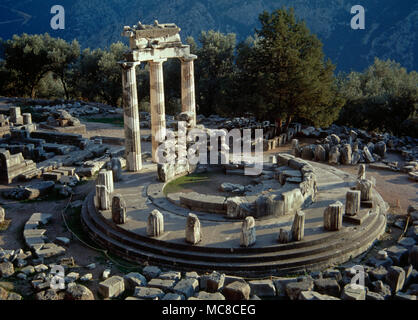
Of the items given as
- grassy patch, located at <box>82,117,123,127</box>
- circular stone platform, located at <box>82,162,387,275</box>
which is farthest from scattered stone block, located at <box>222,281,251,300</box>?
grassy patch, located at <box>82,117,123,127</box>

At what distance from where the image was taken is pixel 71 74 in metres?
48.2

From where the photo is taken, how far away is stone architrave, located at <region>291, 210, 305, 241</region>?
508 inches

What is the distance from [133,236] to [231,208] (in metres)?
3.37

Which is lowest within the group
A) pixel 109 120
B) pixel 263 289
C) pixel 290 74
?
pixel 263 289

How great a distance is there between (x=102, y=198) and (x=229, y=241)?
528cm

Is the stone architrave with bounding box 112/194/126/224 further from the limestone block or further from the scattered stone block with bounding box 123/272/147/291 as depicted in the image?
the limestone block

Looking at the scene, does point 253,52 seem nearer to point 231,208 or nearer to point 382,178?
point 382,178

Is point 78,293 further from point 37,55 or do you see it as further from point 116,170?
point 37,55

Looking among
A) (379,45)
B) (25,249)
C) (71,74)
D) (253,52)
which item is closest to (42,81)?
(71,74)

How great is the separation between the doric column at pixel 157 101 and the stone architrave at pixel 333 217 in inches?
370

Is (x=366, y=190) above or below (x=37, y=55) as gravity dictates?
below

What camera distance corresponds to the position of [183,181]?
19062 mm

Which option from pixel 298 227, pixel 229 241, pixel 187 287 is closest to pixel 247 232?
pixel 229 241
